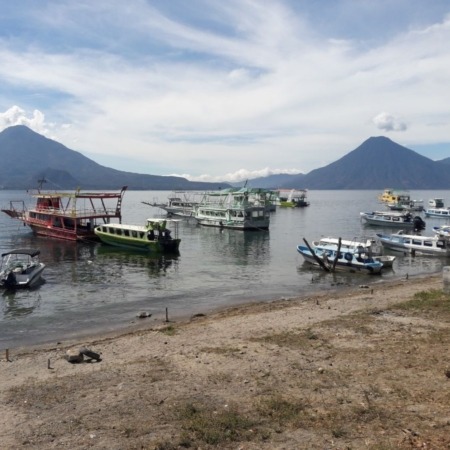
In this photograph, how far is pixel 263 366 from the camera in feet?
54.6

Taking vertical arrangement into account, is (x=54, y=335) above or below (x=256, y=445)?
below

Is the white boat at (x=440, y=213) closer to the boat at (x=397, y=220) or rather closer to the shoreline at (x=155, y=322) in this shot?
the boat at (x=397, y=220)

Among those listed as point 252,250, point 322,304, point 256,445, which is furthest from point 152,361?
point 252,250

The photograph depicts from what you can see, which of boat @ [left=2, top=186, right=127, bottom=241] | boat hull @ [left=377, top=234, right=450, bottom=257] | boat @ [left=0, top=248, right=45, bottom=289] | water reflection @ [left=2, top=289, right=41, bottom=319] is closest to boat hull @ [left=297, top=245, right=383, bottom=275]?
boat hull @ [left=377, top=234, right=450, bottom=257]

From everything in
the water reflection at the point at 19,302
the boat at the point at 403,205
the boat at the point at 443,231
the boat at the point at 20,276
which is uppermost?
the boat at the point at 403,205

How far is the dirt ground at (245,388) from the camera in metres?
11.7

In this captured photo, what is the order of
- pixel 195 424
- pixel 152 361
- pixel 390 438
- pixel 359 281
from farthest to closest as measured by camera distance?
pixel 359 281
pixel 152 361
pixel 195 424
pixel 390 438

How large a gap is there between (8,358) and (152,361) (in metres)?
6.76

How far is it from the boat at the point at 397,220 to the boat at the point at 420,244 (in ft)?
104

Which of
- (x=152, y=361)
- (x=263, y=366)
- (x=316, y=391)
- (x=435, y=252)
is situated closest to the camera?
(x=316, y=391)

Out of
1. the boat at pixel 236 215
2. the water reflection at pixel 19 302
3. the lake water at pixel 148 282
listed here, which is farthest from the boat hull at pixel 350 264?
the boat at pixel 236 215

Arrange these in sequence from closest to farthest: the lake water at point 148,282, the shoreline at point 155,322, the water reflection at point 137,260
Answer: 1. the shoreline at point 155,322
2. the lake water at point 148,282
3. the water reflection at point 137,260

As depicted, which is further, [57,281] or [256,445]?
[57,281]

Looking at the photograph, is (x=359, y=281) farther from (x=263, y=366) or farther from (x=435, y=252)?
(x=263, y=366)
